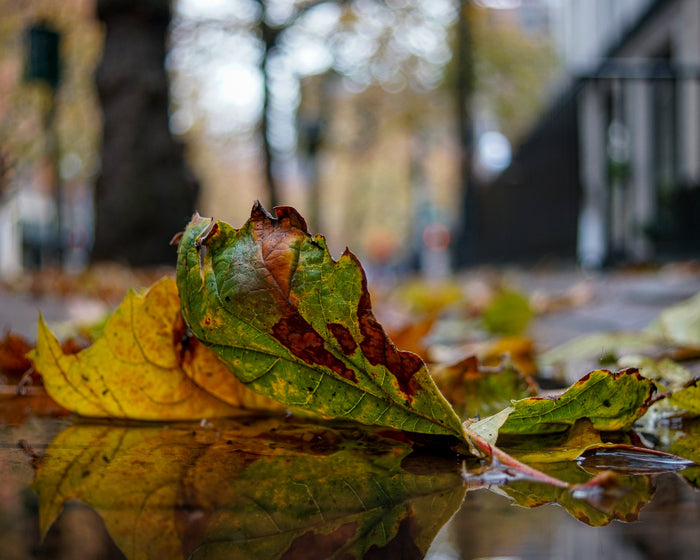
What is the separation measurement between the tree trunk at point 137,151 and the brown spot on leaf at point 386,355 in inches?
350

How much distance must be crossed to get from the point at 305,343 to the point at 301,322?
1.0 inches

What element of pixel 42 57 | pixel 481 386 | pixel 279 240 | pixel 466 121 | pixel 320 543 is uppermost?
pixel 42 57

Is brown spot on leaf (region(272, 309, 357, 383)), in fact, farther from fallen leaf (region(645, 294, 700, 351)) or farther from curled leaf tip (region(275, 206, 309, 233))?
fallen leaf (region(645, 294, 700, 351))

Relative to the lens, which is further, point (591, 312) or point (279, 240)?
point (591, 312)

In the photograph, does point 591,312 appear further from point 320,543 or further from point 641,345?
point 320,543

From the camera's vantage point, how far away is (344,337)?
28.7 inches

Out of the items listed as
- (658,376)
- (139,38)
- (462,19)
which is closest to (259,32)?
(139,38)

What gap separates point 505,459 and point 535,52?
84.9 ft

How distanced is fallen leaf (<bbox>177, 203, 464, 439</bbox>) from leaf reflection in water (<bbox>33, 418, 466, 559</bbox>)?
64 mm

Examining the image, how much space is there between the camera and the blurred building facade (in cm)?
773

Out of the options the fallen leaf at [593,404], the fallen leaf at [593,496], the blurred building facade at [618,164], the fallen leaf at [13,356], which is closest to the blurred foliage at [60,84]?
the fallen leaf at [13,356]

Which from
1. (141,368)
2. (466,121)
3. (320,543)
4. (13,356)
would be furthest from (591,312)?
(466,121)

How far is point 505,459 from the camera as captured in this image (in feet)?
2.29

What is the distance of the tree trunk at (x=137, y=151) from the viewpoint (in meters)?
9.50
